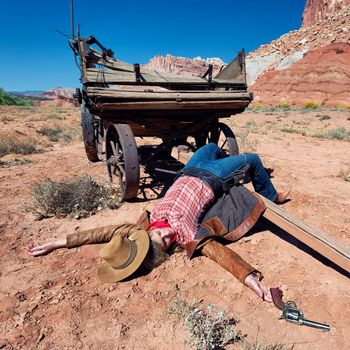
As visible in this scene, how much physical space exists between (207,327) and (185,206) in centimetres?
134

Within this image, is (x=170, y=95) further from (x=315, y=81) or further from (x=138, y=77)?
(x=315, y=81)

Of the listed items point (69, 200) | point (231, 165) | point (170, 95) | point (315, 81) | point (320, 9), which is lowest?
point (69, 200)

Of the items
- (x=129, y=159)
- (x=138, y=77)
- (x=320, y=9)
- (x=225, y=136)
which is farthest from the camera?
(x=320, y=9)

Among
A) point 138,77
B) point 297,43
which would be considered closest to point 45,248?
point 138,77

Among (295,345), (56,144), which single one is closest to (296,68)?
(56,144)

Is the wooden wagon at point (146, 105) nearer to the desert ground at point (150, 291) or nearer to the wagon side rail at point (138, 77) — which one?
the wagon side rail at point (138, 77)

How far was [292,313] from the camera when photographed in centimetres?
219

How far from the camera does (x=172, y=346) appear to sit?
205cm

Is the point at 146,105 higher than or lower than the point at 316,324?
higher

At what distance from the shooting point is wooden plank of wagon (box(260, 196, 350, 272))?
2404mm

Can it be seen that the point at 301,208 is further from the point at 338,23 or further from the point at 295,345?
the point at 338,23

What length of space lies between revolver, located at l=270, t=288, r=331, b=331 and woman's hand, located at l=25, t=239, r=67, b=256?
87.7 inches

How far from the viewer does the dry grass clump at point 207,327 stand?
198cm

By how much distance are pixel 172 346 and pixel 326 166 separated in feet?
18.9
